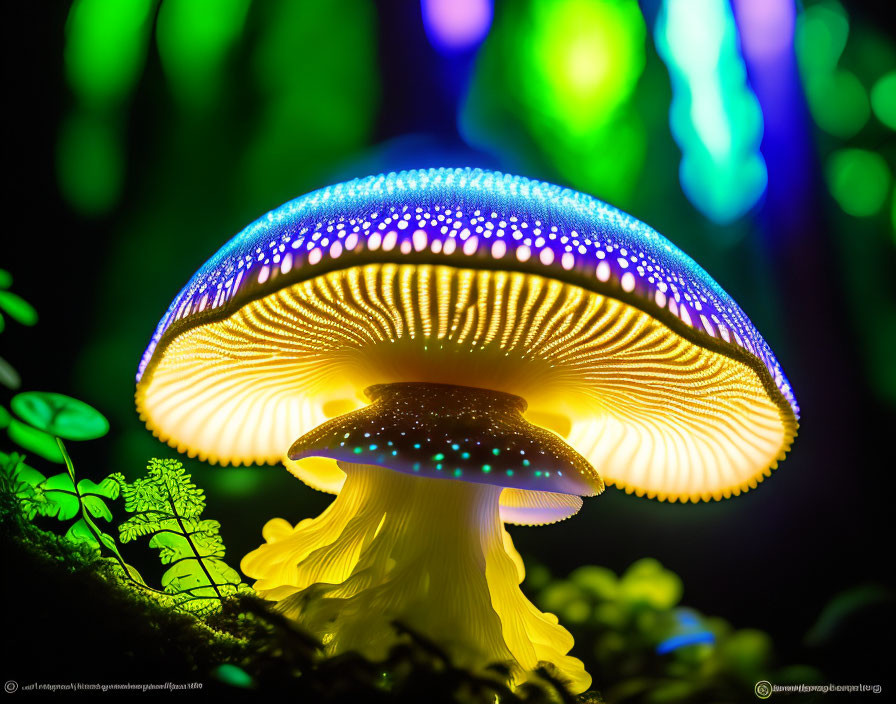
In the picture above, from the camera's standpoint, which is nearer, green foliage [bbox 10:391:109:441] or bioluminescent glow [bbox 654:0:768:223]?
green foliage [bbox 10:391:109:441]

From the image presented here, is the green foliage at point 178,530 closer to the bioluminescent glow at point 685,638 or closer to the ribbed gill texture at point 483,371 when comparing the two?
the ribbed gill texture at point 483,371

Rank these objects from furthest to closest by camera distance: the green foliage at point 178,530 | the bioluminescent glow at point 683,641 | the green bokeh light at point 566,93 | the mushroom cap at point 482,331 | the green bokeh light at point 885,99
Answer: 1. the green bokeh light at point 566,93
2. the green bokeh light at point 885,99
3. the green foliage at point 178,530
4. the bioluminescent glow at point 683,641
5. the mushroom cap at point 482,331

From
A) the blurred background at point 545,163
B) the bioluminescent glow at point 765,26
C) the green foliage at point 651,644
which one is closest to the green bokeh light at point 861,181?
Result: the blurred background at point 545,163

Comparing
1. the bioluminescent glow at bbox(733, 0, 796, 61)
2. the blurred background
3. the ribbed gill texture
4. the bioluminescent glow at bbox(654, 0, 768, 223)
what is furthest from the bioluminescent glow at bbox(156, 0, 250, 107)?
the bioluminescent glow at bbox(733, 0, 796, 61)

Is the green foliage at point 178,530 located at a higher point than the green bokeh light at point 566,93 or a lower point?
lower

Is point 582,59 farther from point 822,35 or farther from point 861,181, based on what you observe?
point 861,181

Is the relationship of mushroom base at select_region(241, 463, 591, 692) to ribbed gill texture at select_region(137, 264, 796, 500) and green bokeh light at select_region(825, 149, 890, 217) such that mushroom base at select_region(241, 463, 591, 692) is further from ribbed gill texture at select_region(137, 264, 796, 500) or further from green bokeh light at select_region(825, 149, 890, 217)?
green bokeh light at select_region(825, 149, 890, 217)

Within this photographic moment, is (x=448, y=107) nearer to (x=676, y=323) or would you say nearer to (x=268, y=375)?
(x=268, y=375)

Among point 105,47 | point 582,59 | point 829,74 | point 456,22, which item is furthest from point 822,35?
point 105,47
